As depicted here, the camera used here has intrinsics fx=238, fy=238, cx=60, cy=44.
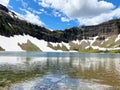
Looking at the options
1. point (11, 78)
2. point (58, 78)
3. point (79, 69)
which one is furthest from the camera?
point (79, 69)

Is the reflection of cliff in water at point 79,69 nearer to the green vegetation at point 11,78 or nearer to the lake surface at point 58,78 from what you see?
the lake surface at point 58,78

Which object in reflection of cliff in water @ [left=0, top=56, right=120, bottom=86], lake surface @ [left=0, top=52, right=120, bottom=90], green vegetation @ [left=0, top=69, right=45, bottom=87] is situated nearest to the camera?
lake surface @ [left=0, top=52, right=120, bottom=90]

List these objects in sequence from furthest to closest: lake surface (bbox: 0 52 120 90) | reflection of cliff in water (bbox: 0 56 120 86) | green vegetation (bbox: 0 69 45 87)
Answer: reflection of cliff in water (bbox: 0 56 120 86) → green vegetation (bbox: 0 69 45 87) → lake surface (bbox: 0 52 120 90)

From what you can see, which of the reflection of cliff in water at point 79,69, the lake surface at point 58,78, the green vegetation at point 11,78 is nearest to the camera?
the lake surface at point 58,78

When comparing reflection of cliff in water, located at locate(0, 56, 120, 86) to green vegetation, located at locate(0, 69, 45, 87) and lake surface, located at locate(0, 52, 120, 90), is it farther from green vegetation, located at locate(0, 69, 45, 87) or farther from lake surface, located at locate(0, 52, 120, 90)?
green vegetation, located at locate(0, 69, 45, 87)

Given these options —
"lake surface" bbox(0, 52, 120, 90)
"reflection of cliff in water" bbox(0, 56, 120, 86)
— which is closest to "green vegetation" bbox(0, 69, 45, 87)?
"lake surface" bbox(0, 52, 120, 90)

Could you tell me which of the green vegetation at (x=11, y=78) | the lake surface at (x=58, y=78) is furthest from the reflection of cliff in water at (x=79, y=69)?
the green vegetation at (x=11, y=78)

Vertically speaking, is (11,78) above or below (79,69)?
below

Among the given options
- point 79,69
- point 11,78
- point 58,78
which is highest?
point 79,69

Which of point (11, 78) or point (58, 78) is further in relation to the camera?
point (58, 78)

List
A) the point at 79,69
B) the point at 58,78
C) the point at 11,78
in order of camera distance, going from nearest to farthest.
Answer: the point at 11,78, the point at 58,78, the point at 79,69

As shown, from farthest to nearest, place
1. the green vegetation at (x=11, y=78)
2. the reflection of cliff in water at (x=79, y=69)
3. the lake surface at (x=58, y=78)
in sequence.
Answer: the reflection of cliff in water at (x=79, y=69) → the green vegetation at (x=11, y=78) → the lake surface at (x=58, y=78)

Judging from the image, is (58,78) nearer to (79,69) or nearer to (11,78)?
(11,78)

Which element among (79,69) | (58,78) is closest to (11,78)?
(58,78)
